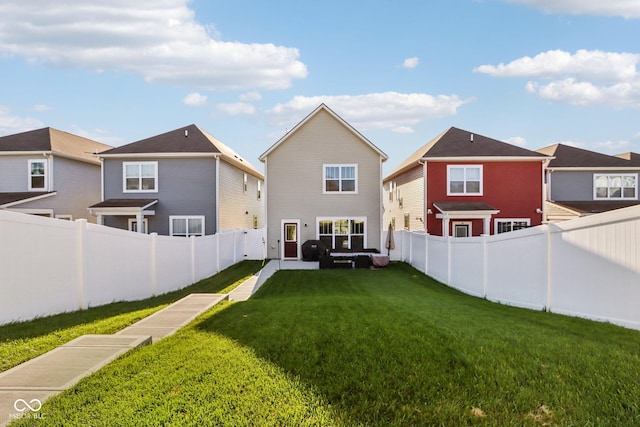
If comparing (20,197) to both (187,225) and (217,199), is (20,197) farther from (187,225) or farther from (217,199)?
(217,199)

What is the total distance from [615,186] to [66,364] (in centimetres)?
3173

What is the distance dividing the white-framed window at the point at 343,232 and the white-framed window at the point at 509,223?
7.79 m

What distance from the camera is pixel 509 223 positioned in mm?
24656

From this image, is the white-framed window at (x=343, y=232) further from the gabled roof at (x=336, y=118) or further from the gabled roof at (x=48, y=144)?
the gabled roof at (x=48, y=144)

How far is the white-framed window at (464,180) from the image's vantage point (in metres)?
24.5

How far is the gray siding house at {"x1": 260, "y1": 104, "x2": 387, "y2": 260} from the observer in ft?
78.3

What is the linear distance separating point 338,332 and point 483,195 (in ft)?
68.5

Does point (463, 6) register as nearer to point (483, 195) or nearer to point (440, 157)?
point (440, 157)

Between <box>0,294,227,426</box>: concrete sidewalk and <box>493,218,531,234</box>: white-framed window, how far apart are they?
70.7 feet

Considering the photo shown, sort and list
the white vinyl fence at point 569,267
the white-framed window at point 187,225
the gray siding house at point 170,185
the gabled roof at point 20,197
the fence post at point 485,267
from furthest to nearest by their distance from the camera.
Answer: the white-framed window at point 187,225 → the gray siding house at point 170,185 → the gabled roof at point 20,197 → the fence post at point 485,267 → the white vinyl fence at point 569,267

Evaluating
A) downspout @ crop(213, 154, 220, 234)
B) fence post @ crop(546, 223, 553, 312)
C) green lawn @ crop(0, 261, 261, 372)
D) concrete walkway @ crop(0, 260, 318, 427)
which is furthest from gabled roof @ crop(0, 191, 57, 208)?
fence post @ crop(546, 223, 553, 312)

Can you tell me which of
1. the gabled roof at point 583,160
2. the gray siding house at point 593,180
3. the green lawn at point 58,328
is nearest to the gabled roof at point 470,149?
the gray siding house at point 593,180

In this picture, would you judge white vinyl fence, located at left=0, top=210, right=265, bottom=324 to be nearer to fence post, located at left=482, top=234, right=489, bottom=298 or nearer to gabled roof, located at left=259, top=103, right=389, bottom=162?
fence post, located at left=482, top=234, right=489, bottom=298

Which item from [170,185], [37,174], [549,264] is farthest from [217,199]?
[549,264]
